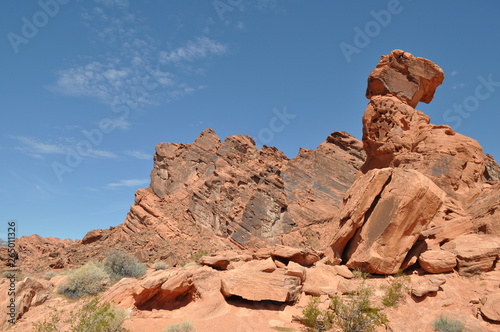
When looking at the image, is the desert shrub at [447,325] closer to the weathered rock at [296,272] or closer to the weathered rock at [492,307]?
the weathered rock at [492,307]

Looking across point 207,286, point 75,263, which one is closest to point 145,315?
point 207,286

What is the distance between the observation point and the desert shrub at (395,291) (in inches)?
392

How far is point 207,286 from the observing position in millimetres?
11305

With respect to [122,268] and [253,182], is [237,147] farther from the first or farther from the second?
[122,268]

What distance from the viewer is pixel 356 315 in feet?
28.6

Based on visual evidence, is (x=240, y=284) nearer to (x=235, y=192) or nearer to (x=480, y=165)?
(x=480, y=165)

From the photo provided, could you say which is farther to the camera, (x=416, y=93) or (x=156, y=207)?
(x=156, y=207)

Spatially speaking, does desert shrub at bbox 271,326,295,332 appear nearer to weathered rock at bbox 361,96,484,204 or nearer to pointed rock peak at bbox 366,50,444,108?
weathered rock at bbox 361,96,484,204

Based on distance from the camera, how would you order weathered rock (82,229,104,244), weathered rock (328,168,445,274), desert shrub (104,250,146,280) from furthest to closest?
weathered rock (82,229,104,244) → desert shrub (104,250,146,280) → weathered rock (328,168,445,274)

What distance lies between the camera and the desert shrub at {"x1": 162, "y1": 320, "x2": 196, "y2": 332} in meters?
8.52

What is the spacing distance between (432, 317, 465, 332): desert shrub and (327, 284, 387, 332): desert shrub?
134cm

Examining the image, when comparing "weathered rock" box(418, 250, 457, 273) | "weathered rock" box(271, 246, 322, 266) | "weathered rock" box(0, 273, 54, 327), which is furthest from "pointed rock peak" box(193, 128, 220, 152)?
"weathered rock" box(418, 250, 457, 273)

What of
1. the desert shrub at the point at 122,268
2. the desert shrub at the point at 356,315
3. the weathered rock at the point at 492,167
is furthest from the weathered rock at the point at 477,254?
the weathered rock at the point at 492,167

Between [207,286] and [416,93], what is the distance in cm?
1840
